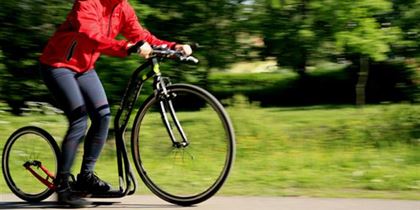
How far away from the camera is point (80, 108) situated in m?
5.14

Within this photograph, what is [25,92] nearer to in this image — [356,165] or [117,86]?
[117,86]

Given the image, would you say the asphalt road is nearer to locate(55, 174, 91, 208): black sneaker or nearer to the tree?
locate(55, 174, 91, 208): black sneaker

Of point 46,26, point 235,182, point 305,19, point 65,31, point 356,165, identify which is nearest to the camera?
point 65,31

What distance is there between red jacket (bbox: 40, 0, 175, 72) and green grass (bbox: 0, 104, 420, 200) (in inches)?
50.3

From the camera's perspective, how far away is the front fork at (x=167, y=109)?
513cm

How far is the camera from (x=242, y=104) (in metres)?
9.96

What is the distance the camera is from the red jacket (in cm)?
492

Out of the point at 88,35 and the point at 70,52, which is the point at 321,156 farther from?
the point at 88,35

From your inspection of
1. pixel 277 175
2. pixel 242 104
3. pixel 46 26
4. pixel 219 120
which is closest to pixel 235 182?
pixel 277 175

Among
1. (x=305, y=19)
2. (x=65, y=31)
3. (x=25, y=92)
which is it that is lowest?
(x=25, y=92)

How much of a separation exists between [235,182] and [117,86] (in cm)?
399

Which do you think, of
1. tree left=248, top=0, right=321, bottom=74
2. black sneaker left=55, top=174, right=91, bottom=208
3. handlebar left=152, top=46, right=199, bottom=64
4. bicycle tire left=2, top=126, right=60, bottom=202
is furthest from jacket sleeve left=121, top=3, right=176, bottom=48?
tree left=248, top=0, right=321, bottom=74

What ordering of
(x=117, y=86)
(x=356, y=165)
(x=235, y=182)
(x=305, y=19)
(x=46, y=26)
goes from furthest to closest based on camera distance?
(x=305, y=19) → (x=46, y=26) → (x=117, y=86) → (x=356, y=165) → (x=235, y=182)

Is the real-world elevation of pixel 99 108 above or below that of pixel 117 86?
above
